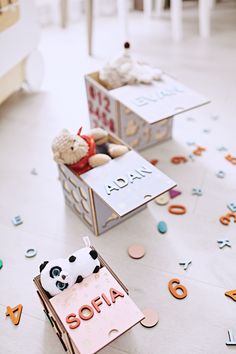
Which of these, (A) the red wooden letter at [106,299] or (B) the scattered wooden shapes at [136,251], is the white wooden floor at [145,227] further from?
(A) the red wooden letter at [106,299]

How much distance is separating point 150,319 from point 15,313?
13.4 inches

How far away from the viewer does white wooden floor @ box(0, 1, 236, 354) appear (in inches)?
35.7

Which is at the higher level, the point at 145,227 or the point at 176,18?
the point at 176,18

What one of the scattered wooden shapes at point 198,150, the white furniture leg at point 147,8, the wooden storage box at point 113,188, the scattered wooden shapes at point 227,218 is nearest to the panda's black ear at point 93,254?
the wooden storage box at point 113,188

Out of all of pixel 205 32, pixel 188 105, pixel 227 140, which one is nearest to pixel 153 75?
pixel 188 105

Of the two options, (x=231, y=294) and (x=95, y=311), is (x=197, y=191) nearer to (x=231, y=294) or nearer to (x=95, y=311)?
(x=231, y=294)

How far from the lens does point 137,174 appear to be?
104 cm

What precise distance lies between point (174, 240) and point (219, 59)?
1.30 meters

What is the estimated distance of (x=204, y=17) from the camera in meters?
2.19

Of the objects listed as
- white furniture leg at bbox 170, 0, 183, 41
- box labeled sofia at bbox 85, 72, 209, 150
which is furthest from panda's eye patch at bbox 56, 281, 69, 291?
white furniture leg at bbox 170, 0, 183, 41

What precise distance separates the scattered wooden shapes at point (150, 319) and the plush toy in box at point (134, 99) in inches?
23.8

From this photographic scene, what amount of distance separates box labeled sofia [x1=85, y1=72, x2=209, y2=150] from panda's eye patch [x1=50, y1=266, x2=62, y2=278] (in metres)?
0.56

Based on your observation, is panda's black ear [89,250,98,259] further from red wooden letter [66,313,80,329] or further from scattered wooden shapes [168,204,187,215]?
scattered wooden shapes [168,204,187,215]

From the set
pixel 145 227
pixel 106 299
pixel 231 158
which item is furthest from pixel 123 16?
pixel 106 299
